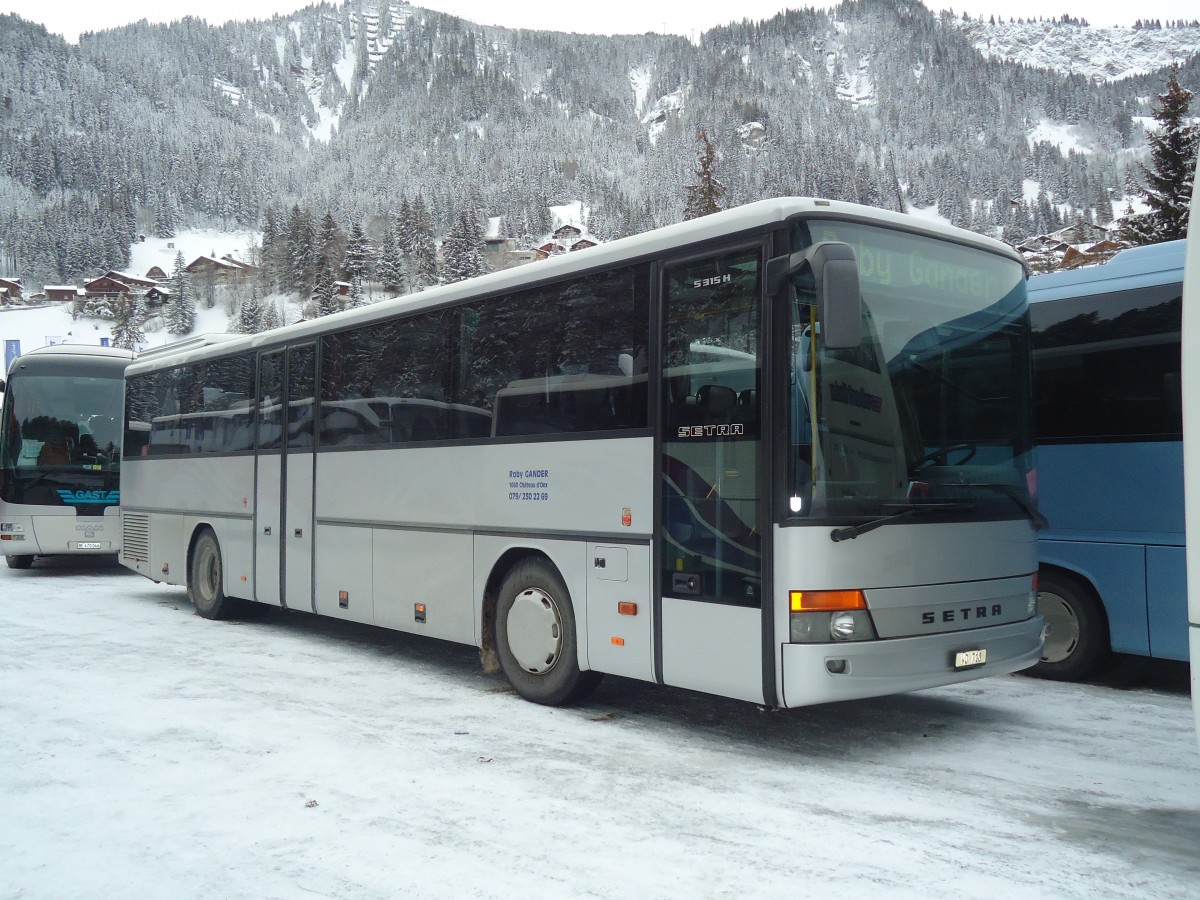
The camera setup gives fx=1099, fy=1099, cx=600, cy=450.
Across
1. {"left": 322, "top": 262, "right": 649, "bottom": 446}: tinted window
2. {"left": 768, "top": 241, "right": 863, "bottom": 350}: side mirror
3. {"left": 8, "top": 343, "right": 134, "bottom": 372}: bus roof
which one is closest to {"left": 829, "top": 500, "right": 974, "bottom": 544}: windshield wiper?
{"left": 768, "top": 241, "right": 863, "bottom": 350}: side mirror

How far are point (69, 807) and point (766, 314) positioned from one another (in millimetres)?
4179

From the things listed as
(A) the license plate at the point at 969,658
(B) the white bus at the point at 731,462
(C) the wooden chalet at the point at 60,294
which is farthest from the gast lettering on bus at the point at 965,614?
(C) the wooden chalet at the point at 60,294

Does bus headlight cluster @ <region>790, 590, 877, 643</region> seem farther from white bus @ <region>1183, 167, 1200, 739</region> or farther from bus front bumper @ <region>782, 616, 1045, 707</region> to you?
white bus @ <region>1183, 167, 1200, 739</region>

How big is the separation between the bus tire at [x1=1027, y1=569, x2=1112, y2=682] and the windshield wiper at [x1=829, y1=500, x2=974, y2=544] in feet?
7.85

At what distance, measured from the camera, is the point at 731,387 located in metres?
5.99

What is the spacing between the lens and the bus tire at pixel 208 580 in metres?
11.9

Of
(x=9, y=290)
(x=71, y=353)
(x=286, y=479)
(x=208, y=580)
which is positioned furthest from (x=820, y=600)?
(x=9, y=290)

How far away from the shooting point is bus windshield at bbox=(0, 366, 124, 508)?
17.3 meters

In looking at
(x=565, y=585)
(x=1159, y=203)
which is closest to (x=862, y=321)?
(x=565, y=585)

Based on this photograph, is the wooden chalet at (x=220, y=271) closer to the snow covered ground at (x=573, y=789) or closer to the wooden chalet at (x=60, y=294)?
the wooden chalet at (x=60, y=294)

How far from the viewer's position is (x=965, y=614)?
20.2ft

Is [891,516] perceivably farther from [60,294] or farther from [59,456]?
[60,294]

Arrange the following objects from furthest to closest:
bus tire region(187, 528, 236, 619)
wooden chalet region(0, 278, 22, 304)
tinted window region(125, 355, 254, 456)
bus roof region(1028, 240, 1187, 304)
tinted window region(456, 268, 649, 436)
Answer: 1. wooden chalet region(0, 278, 22, 304)
2. bus tire region(187, 528, 236, 619)
3. tinted window region(125, 355, 254, 456)
4. bus roof region(1028, 240, 1187, 304)
5. tinted window region(456, 268, 649, 436)

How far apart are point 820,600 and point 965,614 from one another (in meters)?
1.08
